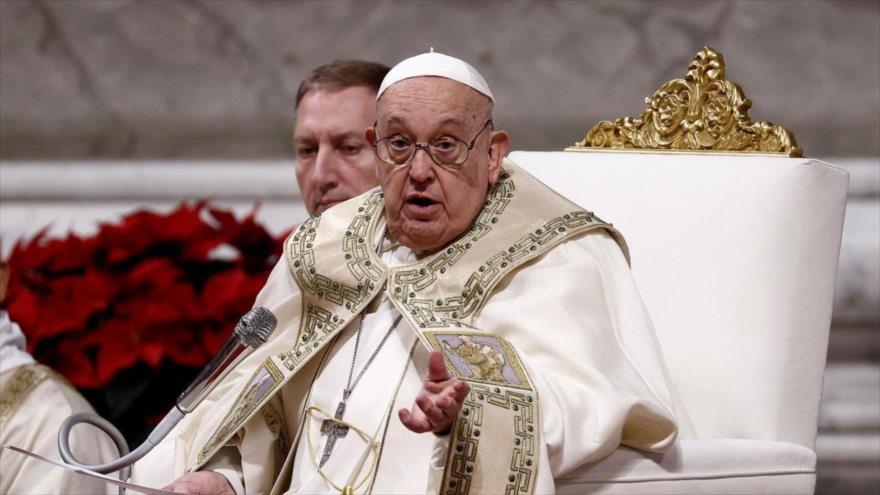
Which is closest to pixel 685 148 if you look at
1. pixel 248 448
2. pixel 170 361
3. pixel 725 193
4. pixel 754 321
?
pixel 725 193

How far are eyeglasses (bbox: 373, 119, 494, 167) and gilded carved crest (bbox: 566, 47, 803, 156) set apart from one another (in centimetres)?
60

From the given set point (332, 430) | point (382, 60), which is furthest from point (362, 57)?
point (332, 430)

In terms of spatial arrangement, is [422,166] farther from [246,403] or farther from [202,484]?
[202,484]

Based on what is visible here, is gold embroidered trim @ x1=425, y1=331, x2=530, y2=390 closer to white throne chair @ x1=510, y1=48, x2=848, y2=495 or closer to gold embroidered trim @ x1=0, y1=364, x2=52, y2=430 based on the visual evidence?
white throne chair @ x1=510, y1=48, x2=848, y2=495

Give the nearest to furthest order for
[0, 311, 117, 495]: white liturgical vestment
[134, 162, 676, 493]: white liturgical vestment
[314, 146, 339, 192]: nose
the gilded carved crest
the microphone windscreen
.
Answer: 1. [134, 162, 676, 493]: white liturgical vestment
2. the microphone windscreen
3. the gilded carved crest
4. [0, 311, 117, 495]: white liturgical vestment
5. [314, 146, 339, 192]: nose

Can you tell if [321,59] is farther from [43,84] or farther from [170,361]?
[170,361]

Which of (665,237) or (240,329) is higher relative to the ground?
(665,237)

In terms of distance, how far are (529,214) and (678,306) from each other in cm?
37

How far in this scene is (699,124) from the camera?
316cm

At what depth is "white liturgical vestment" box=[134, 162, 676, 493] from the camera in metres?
2.40

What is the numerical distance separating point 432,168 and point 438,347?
1.17 feet

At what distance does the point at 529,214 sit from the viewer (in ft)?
9.19

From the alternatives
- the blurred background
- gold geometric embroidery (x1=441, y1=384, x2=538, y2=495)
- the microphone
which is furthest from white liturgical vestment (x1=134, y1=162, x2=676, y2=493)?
the blurred background

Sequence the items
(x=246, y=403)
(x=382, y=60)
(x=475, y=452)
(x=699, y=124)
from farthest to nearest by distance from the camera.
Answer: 1. (x=382, y=60)
2. (x=699, y=124)
3. (x=246, y=403)
4. (x=475, y=452)
